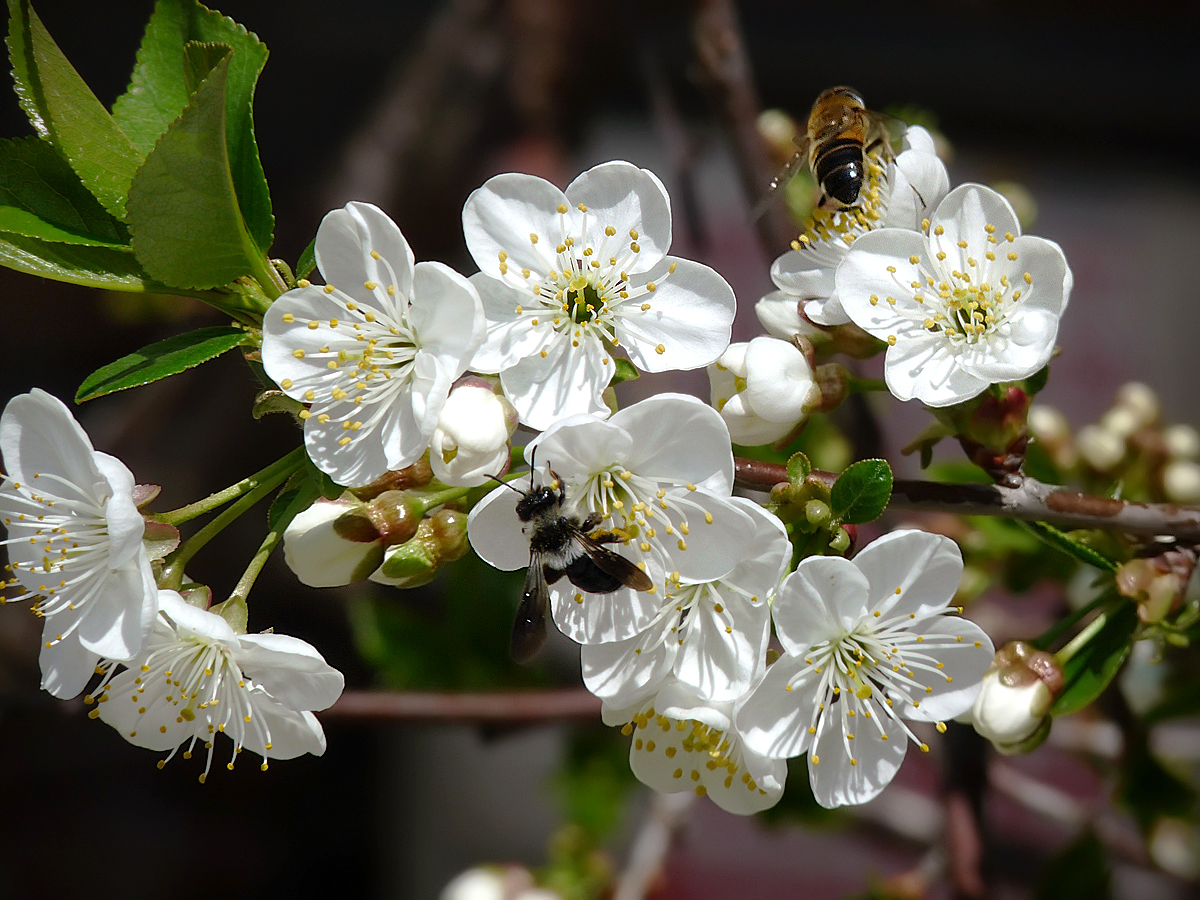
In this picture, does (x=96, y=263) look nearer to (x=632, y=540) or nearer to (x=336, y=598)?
(x=632, y=540)

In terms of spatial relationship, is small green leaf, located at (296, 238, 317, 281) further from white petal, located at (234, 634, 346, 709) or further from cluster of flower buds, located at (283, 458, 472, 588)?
white petal, located at (234, 634, 346, 709)

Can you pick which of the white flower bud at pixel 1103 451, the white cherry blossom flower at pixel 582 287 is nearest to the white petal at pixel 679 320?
the white cherry blossom flower at pixel 582 287

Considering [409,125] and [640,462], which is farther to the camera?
[409,125]

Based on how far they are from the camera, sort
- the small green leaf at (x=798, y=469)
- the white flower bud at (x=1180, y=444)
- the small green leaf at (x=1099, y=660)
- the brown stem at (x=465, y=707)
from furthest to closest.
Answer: the white flower bud at (x=1180, y=444) → the brown stem at (x=465, y=707) → the small green leaf at (x=1099, y=660) → the small green leaf at (x=798, y=469)

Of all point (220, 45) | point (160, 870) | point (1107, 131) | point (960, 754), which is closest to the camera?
point (220, 45)

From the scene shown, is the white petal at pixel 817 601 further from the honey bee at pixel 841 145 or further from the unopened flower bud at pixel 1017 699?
the honey bee at pixel 841 145

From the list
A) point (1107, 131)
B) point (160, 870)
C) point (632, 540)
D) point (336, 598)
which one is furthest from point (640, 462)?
point (1107, 131)
